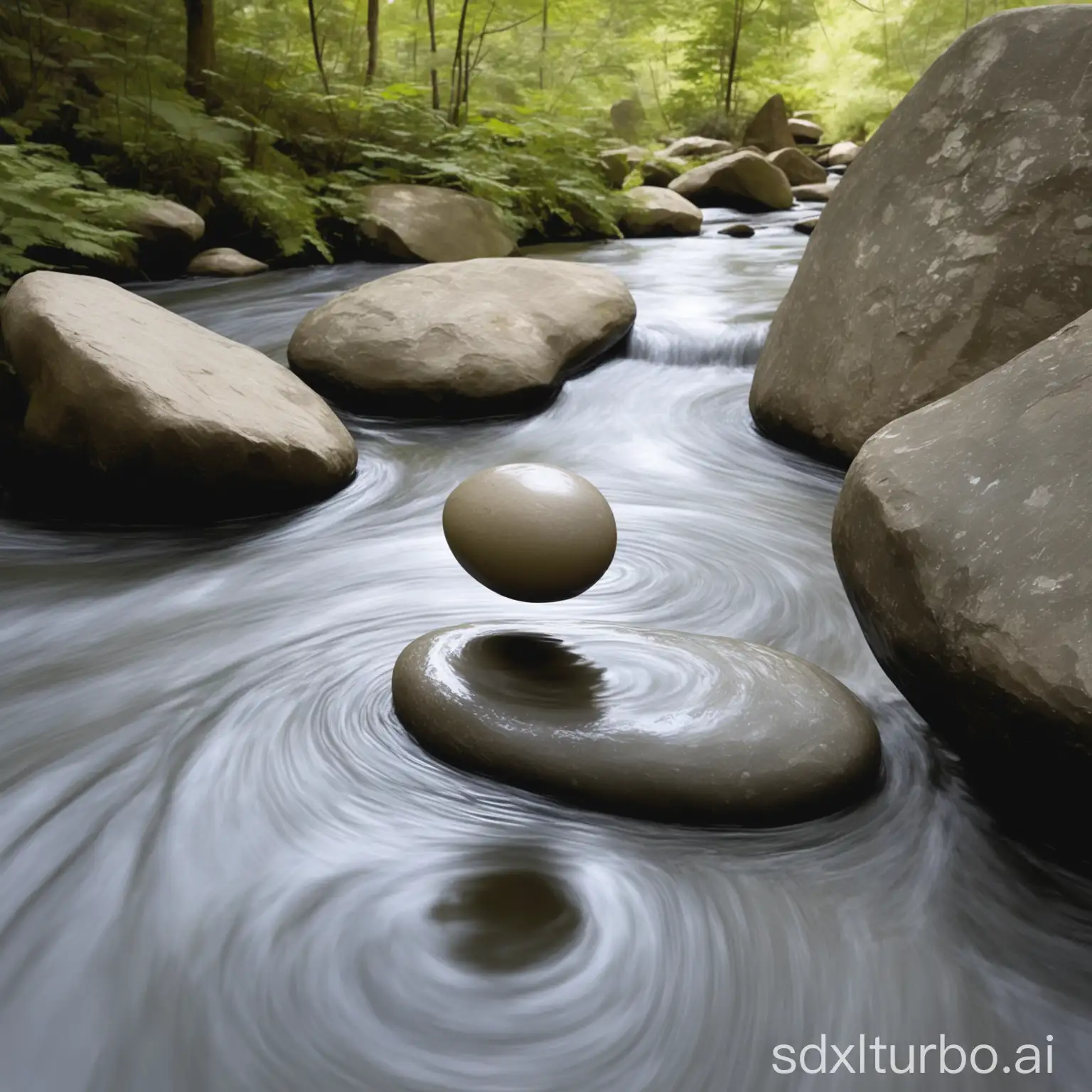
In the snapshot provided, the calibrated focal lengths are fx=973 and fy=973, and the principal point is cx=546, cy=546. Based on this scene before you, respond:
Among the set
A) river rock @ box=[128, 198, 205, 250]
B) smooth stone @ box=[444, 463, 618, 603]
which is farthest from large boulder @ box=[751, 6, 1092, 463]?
river rock @ box=[128, 198, 205, 250]

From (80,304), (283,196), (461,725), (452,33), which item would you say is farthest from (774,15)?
(461,725)

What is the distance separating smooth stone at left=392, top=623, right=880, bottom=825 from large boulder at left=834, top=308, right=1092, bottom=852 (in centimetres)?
23

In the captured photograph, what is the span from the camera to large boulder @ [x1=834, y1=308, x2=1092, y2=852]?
1.57 m

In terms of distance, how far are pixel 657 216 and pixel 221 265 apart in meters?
5.26

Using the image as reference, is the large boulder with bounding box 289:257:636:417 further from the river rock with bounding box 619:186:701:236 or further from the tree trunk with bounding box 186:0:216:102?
the river rock with bounding box 619:186:701:236

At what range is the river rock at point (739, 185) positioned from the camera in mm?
13523

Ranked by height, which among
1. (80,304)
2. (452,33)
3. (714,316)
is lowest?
(714,316)

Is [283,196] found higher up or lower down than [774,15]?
lower down

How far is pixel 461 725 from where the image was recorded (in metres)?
1.95

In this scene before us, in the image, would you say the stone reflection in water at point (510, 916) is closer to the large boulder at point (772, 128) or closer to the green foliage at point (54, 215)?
the green foliage at point (54, 215)

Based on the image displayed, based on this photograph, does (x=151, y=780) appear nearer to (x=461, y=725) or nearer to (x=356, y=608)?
(x=461, y=725)

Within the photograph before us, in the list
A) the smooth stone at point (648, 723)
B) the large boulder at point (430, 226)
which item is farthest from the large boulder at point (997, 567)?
the large boulder at point (430, 226)

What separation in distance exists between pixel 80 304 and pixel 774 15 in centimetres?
2489

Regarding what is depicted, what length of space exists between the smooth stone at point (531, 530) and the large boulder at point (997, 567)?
1.83 feet
